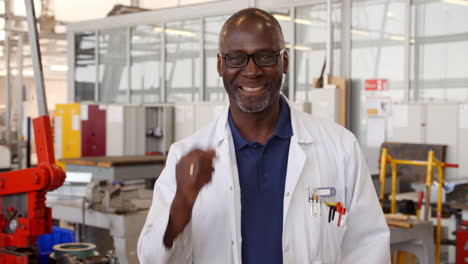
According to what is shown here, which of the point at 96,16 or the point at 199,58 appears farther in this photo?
the point at 96,16

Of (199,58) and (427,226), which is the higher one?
(199,58)

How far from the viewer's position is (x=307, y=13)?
831cm

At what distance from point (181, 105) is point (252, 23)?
803 cm

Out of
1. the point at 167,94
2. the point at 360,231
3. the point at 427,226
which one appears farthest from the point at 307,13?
the point at 360,231

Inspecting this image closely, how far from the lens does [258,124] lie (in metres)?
1.70

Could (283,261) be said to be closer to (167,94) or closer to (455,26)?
(455,26)

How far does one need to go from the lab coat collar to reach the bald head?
21 centimetres

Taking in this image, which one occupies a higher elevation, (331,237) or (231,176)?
(231,176)

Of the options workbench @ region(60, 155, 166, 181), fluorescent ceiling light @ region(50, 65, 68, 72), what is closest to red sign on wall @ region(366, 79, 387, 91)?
workbench @ region(60, 155, 166, 181)

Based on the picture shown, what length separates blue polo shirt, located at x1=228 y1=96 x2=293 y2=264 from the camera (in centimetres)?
159

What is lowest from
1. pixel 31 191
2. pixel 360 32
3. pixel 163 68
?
pixel 31 191

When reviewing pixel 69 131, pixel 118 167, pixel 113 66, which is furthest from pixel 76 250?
pixel 113 66

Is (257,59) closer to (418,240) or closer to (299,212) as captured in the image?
→ (299,212)

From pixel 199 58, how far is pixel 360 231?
8168 mm
